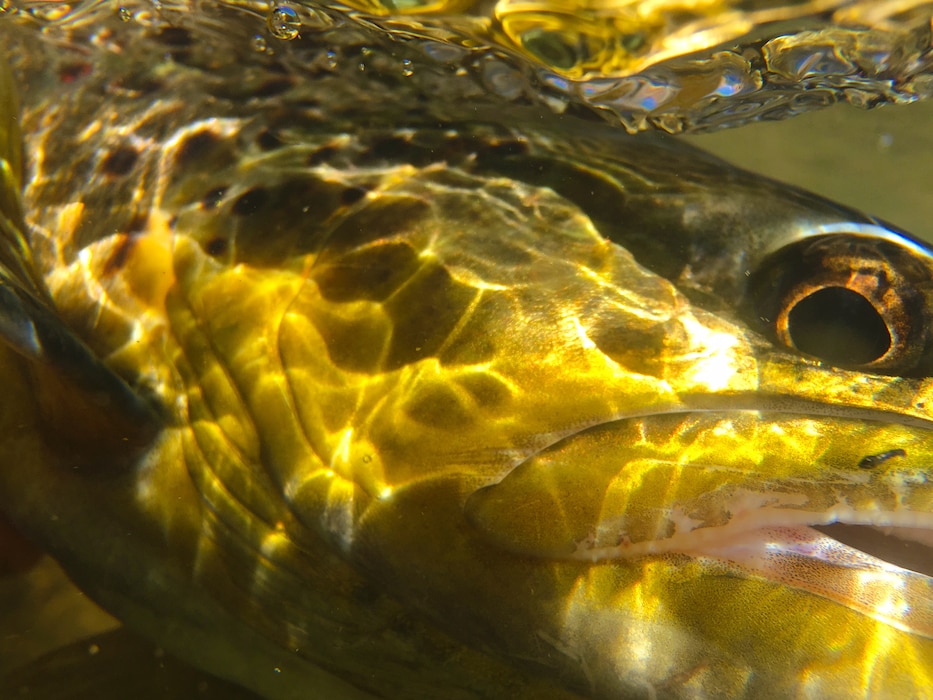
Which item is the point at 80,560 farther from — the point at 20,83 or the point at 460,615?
the point at 20,83

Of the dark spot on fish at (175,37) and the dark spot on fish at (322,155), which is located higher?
the dark spot on fish at (175,37)

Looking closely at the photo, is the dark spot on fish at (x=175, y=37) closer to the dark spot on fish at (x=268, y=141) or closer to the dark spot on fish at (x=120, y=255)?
the dark spot on fish at (x=268, y=141)

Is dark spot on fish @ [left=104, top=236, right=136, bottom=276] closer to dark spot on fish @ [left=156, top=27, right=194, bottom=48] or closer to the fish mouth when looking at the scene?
dark spot on fish @ [left=156, top=27, right=194, bottom=48]

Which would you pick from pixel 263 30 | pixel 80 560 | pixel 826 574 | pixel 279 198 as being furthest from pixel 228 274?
pixel 263 30

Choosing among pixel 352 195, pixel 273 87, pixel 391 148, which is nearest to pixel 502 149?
pixel 391 148

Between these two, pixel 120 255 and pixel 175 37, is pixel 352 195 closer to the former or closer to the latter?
pixel 120 255

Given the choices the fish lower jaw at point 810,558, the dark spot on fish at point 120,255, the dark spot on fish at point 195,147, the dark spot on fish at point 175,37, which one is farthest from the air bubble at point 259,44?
the fish lower jaw at point 810,558

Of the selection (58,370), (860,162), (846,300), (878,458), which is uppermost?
(860,162)

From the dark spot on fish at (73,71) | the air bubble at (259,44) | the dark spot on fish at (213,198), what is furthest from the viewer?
the air bubble at (259,44)
